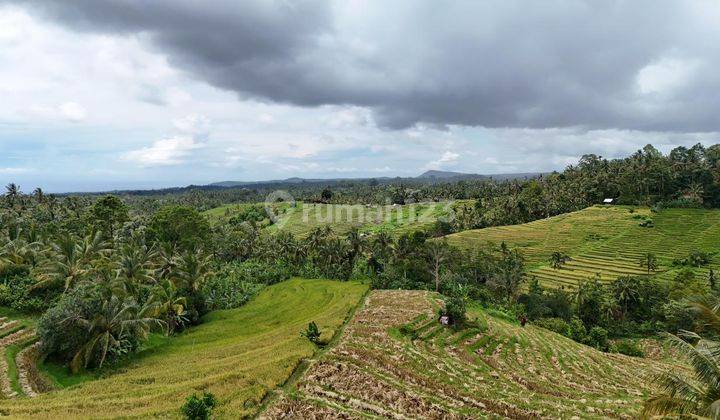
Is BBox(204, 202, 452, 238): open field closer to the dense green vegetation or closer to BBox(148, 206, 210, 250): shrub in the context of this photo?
the dense green vegetation

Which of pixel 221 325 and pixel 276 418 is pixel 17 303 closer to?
pixel 221 325

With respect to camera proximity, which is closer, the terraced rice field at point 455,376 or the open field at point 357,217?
the terraced rice field at point 455,376

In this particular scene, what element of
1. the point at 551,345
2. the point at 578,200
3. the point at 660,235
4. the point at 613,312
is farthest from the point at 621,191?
the point at 551,345

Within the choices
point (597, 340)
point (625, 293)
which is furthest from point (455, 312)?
point (625, 293)

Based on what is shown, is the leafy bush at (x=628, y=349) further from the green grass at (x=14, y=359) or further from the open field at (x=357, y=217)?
the open field at (x=357, y=217)

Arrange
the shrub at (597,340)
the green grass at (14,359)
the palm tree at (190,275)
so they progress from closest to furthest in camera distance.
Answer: the green grass at (14,359), the palm tree at (190,275), the shrub at (597,340)

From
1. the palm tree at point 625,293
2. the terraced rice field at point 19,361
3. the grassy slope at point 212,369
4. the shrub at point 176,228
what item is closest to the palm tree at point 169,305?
the grassy slope at point 212,369

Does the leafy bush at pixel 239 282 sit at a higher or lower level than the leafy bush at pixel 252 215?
lower

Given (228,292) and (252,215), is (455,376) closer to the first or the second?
(228,292)
